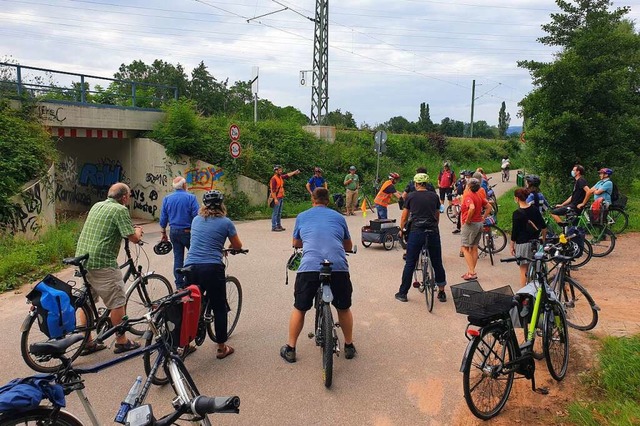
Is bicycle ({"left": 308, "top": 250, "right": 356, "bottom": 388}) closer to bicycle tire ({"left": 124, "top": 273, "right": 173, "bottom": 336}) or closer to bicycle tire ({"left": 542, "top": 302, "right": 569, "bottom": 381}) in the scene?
bicycle tire ({"left": 542, "top": 302, "right": 569, "bottom": 381})

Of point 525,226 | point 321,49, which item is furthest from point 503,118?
point 525,226

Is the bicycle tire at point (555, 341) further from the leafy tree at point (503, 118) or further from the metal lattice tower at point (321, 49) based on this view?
the leafy tree at point (503, 118)

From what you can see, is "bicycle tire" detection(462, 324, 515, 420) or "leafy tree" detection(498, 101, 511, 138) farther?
"leafy tree" detection(498, 101, 511, 138)

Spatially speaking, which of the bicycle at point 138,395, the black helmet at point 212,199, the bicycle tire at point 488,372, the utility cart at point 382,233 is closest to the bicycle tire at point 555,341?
the bicycle tire at point 488,372

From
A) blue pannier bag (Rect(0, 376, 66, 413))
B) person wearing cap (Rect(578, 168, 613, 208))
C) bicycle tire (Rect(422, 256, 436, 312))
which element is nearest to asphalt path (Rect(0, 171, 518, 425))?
bicycle tire (Rect(422, 256, 436, 312))

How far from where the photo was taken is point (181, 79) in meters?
46.5

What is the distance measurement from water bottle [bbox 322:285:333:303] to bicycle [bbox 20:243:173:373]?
5.21 ft

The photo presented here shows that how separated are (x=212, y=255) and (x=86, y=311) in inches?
62.8

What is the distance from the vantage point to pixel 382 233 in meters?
11.2

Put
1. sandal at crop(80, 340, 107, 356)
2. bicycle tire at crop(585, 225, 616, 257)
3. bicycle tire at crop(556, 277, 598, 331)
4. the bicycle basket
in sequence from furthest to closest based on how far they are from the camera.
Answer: bicycle tire at crop(585, 225, 616, 257)
bicycle tire at crop(556, 277, 598, 331)
sandal at crop(80, 340, 107, 356)
the bicycle basket

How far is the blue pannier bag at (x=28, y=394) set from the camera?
92.0 inches

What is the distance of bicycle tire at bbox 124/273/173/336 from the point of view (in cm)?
575

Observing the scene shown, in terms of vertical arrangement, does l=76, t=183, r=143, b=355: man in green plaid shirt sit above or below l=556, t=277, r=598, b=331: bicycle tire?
above

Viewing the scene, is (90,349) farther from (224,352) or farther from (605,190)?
(605,190)
